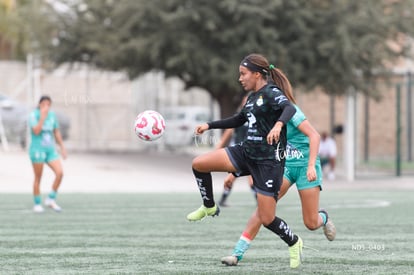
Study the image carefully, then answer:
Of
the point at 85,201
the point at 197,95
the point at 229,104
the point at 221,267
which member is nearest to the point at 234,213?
the point at 85,201

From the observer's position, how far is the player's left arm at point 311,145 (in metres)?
8.12

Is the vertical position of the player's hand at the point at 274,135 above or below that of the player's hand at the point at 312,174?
above

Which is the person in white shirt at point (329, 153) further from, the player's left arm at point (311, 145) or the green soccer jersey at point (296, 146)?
the player's left arm at point (311, 145)

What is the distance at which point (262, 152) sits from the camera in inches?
327

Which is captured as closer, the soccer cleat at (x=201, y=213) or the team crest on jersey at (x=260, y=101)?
the team crest on jersey at (x=260, y=101)

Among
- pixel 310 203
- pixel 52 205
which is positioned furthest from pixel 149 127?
pixel 52 205

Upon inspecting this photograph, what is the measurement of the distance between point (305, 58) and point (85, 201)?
34.9 ft

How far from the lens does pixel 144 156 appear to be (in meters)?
32.5

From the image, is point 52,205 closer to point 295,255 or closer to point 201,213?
point 201,213

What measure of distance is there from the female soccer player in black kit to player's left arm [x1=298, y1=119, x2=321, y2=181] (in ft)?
0.65

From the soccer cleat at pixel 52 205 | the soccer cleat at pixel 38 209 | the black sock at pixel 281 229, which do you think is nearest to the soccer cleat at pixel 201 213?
the black sock at pixel 281 229

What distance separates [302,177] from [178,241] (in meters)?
2.57

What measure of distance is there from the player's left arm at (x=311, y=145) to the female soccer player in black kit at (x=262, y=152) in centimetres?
20

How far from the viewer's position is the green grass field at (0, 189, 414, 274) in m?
8.73
